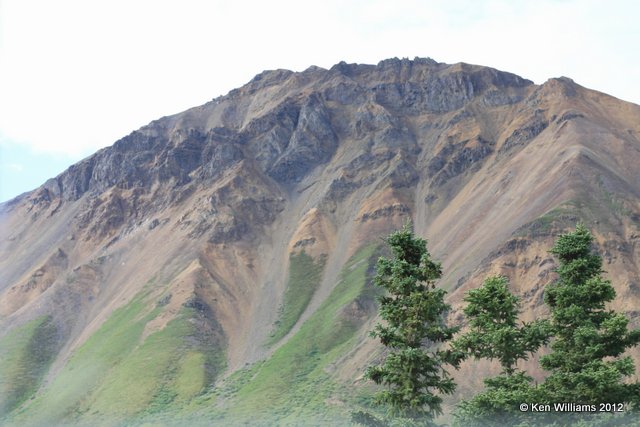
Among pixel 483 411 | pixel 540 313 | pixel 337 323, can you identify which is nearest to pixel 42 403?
pixel 337 323

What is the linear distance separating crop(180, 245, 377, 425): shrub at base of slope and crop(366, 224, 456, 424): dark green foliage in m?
102

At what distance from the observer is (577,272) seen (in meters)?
37.4

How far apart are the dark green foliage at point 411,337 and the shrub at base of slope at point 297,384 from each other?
102 metres

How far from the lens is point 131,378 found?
177 meters

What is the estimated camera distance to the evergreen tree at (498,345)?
36625 mm

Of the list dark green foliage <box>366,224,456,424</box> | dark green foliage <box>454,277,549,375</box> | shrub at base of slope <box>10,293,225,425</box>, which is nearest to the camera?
dark green foliage <box>366,224,456,424</box>

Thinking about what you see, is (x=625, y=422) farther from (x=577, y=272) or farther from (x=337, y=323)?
(x=337, y=323)

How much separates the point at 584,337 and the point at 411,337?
7.88m

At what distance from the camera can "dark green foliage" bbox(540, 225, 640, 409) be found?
3553 cm
